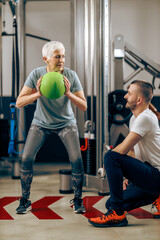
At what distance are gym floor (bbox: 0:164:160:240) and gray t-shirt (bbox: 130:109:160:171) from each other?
485 mm

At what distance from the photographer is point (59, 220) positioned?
262cm

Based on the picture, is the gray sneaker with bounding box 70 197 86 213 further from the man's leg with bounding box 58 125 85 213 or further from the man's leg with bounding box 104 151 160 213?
the man's leg with bounding box 104 151 160 213

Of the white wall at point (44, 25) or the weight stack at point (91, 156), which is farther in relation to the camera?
the white wall at point (44, 25)

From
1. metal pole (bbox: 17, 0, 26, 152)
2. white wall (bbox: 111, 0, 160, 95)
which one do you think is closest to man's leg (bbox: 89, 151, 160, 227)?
metal pole (bbox: 17, 0, 26, 152)

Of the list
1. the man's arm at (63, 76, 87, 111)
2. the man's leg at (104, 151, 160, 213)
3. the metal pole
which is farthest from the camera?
the metal pole

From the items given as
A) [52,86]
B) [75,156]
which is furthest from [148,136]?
[52,86]

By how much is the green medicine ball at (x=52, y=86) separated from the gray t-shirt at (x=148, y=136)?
0.61 m

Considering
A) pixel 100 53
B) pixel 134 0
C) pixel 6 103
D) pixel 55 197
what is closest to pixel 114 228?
pixel 55 197

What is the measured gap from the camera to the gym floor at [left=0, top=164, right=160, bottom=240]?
2277 millimetres

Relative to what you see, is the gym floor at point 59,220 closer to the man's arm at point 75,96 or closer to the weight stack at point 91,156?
the weight stack at point 91,156

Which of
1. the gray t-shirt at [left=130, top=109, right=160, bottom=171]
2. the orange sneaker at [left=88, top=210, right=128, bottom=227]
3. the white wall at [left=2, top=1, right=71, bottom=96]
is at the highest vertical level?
the white wall at [left=2, top=1, right=71, bottom=96]

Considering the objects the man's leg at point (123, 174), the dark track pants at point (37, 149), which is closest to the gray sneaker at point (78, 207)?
the dark track pants at point (37, 149)

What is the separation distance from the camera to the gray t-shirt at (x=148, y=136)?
7.94ft

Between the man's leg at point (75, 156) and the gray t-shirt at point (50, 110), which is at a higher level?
the gray t-shirt at point (50, 110)
